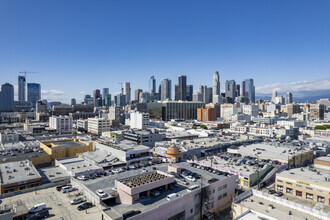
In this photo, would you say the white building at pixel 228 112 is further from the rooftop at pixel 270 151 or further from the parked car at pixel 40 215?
the parked car at pixel 40 215

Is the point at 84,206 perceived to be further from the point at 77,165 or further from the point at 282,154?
the point at 282,154

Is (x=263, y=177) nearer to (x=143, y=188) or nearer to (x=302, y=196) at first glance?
(x=302, y=196)

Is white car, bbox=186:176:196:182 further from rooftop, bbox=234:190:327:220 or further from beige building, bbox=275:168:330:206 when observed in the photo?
beige building, bbox=275:168:330:206

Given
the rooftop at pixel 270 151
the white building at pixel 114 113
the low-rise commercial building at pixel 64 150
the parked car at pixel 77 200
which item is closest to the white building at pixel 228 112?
the white building at pixel 114 113

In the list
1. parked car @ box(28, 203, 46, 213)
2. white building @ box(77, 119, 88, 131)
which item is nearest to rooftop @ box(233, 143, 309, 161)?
parked car @ box(28, 203, 46, 213)

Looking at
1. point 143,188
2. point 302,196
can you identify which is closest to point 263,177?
point 302,196

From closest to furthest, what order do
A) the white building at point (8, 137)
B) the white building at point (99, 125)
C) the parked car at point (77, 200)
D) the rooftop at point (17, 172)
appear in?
the parked car at point (77, 200), the rooftop at point (17, 172), the white building at point (8, 137), the white building at point (99, 125)
